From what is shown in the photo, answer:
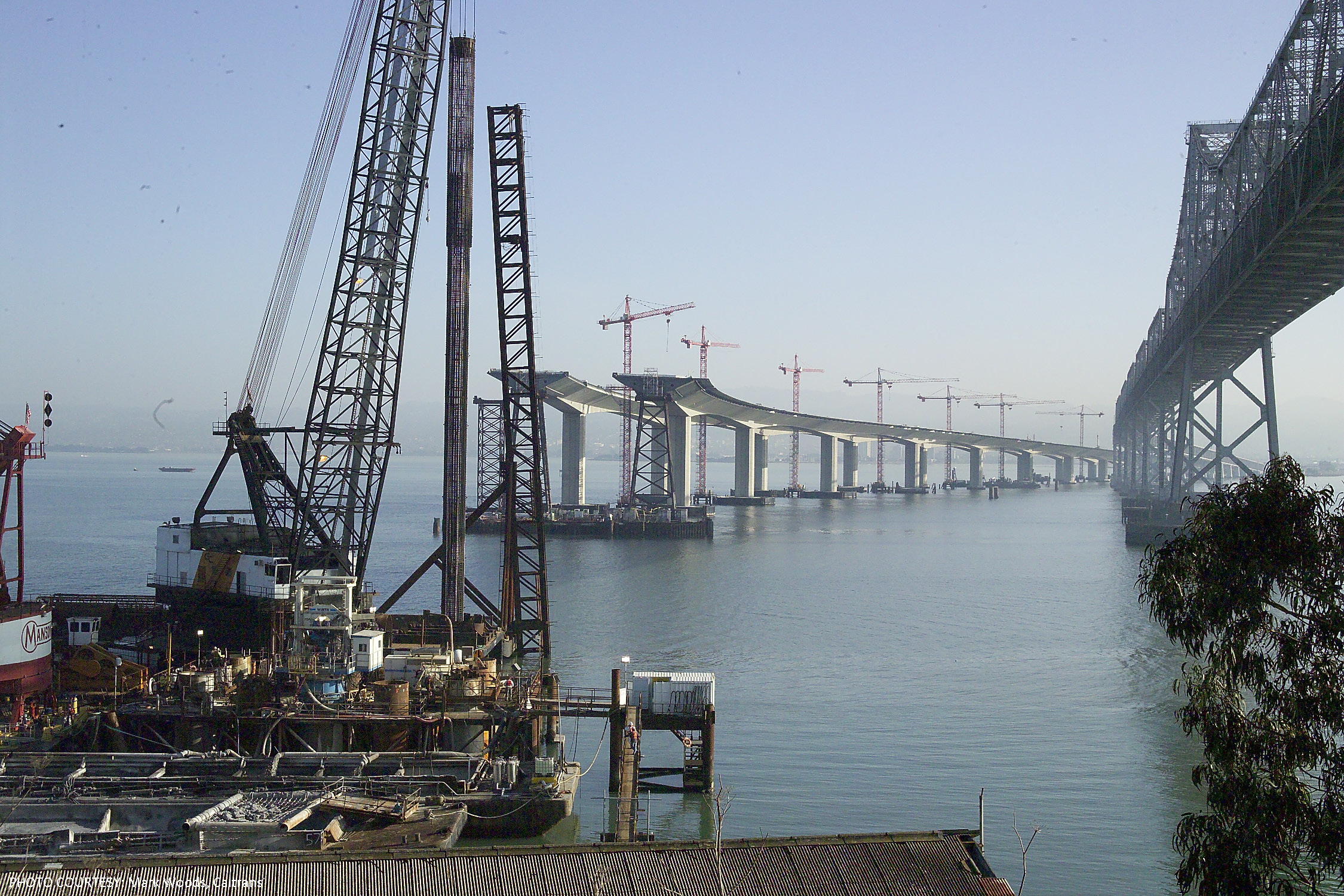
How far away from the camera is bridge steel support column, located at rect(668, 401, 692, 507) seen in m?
107

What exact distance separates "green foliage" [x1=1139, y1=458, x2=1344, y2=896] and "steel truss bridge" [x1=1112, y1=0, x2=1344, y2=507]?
1753 cm

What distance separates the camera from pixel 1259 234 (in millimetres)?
41750

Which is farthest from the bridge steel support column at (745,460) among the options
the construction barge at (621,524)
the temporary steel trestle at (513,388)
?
the temporary steel trestle at (513,388)

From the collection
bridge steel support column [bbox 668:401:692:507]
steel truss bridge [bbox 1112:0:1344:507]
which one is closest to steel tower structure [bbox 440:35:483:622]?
steel truss bridge [bbox 1112:0:1344:507]

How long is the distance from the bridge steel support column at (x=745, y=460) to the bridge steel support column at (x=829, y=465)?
20595 mm

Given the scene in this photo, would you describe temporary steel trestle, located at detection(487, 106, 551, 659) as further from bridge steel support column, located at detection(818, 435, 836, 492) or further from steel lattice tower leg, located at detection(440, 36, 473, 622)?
bridge steel support column, located at detection(818, 435, 836, 492)

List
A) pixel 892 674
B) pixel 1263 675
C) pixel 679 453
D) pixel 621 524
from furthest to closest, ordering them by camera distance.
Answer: pixel 679 453 < pixel 621 524 < pixel 892 674 < pixel 1263 675

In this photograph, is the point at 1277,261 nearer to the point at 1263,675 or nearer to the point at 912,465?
the point at 1263,675

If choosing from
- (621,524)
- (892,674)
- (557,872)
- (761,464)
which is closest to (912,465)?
Result: (761,464)

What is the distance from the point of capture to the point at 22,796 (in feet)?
66.6

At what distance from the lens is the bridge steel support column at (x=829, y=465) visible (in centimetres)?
16100

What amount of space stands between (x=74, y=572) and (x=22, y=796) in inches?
1946

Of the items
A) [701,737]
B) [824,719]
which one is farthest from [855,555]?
[701,737]

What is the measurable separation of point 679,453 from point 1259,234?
70657 mm
